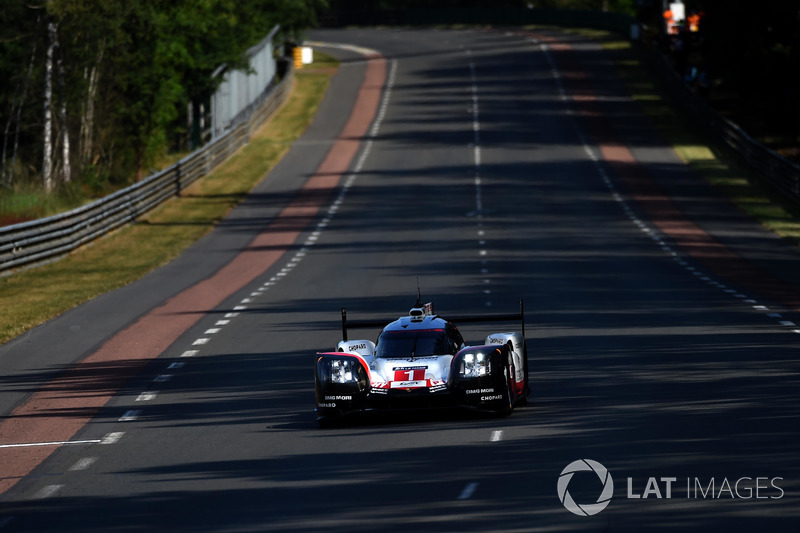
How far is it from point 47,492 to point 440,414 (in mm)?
4952

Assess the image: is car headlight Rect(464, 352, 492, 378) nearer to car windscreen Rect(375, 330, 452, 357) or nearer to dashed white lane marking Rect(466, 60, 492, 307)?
car windscreen Rect(375, 330, 452, 357)

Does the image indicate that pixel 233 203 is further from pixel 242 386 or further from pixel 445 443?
pixel 445 443

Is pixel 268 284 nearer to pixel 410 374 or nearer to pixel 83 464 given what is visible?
pixel 410 374

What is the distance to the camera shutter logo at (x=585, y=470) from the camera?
10.4 m

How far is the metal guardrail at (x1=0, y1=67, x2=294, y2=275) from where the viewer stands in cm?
3466

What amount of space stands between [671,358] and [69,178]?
36692mm

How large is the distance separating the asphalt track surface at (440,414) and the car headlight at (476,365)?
55cm

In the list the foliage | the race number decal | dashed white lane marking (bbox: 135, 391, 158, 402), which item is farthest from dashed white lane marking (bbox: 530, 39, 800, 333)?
the foliage

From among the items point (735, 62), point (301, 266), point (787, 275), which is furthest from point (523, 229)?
point (735, 62)

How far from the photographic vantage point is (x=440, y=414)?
51.4ft

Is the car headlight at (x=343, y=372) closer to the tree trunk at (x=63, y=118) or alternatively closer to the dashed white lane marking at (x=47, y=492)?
the dashed white lane marking at (x=47, y=492)

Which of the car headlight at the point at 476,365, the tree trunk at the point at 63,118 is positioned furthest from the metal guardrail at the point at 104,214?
the car headlight at the point at 476,365

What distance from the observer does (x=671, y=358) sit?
18.9 meters

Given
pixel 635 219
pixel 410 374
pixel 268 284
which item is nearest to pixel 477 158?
pixel 635 219
